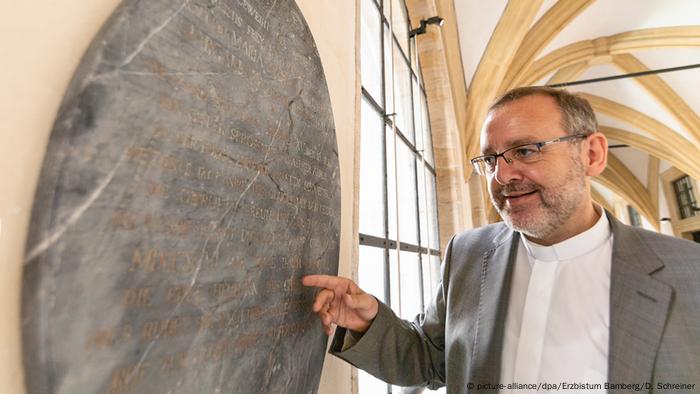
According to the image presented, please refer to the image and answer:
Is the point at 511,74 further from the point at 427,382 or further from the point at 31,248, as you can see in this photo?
the point at 31,248

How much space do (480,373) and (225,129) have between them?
3.25 feet

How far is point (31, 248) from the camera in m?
0.38

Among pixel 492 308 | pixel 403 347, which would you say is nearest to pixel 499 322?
pixel 492 308

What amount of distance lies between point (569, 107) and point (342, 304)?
0.94 m

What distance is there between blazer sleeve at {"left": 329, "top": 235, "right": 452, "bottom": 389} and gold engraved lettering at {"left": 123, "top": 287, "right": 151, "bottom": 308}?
0.65 meters

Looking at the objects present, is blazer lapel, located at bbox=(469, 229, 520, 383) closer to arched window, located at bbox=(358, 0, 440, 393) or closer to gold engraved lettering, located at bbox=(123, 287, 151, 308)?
arched window, located at bbox=(358, 0, 440, 393)

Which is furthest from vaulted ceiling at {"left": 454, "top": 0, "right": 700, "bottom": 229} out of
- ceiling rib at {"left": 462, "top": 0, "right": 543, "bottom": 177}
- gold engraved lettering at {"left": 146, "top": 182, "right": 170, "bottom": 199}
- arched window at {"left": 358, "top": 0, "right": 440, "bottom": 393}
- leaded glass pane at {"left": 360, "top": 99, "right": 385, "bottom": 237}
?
gold engraved lettering at {"left": 146, "top": 182, "right": 170, "bottom": 199}

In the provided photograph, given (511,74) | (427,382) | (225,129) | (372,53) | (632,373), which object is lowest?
(427,382)

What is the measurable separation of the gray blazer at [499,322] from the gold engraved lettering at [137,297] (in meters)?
0.65

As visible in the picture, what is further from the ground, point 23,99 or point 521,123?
point 521,123

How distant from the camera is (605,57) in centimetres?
688

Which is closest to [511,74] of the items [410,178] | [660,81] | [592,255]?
[410,178]

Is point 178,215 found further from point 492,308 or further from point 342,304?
point 492,308

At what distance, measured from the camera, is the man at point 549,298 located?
2.94 feet
